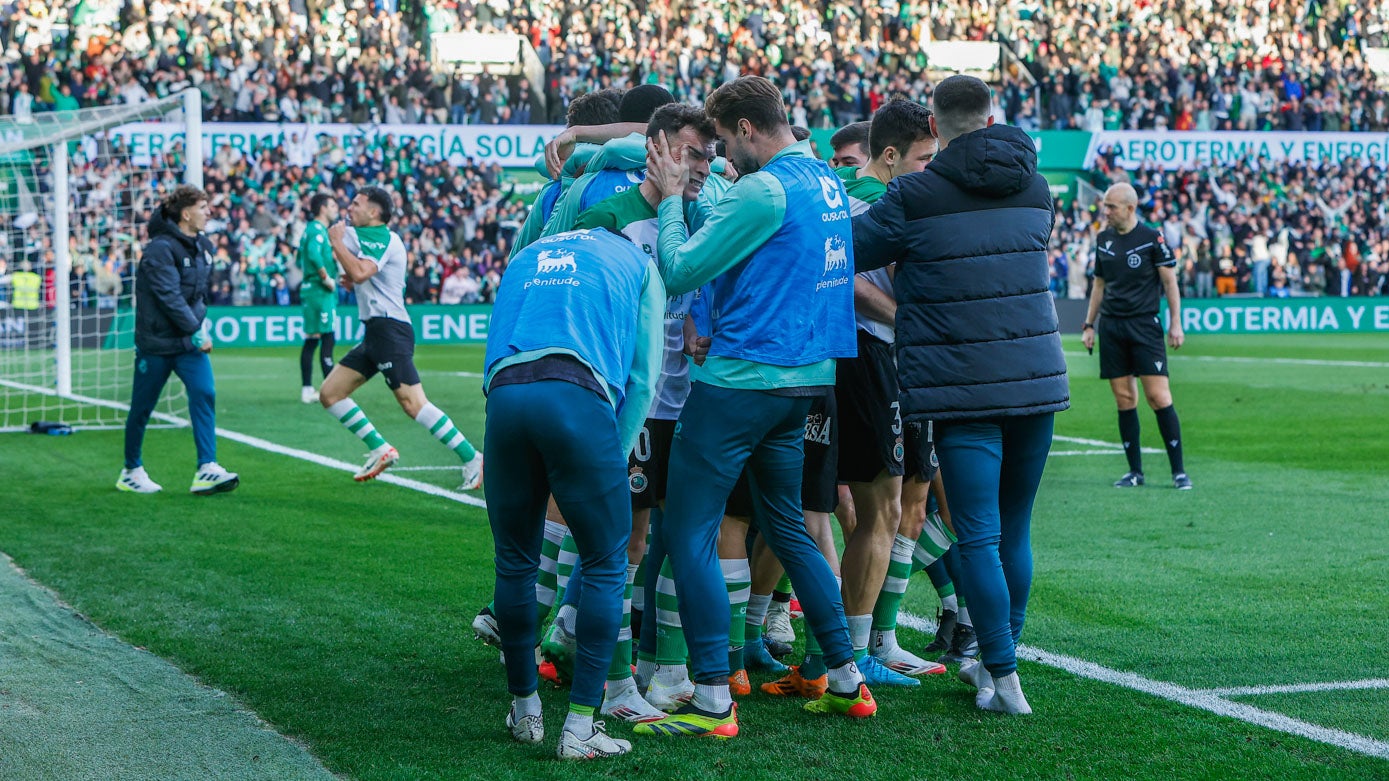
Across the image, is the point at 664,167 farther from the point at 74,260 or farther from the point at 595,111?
the point at 74,260

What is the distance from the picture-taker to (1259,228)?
1412 inches

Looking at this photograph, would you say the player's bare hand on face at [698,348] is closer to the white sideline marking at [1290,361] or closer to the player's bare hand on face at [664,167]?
the player's bare hand on face at [664,167]

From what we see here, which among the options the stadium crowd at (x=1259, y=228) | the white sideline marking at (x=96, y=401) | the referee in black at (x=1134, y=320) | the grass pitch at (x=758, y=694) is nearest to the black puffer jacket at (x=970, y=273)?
the grass pitch at (x=758, y=694)

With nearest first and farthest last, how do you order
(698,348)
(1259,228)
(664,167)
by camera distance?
(664,167) → (698,348) → (1259,228)

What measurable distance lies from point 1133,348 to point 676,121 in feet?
22.5

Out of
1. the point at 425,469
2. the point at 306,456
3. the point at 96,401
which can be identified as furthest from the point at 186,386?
the point at 96,401

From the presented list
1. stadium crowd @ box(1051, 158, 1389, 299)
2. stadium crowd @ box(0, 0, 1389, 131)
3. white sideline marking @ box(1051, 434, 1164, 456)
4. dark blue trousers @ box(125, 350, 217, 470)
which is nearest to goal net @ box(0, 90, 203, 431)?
dark blue trousers @ box(125, 350, 217, 470)

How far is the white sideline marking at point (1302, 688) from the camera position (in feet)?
16.8

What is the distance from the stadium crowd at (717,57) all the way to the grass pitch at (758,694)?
20.8m

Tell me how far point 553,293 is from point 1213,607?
3713 mm

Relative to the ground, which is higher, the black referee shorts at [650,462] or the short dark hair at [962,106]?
the short dark hair at [962,106]

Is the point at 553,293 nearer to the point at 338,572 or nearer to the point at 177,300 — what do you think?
the point at 338,572

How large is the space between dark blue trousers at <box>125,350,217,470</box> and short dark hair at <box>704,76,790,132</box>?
662cm

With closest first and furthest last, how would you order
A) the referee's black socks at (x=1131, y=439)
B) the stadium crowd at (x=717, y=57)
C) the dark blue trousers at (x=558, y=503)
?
the dark blue trousers at (x=558, y=503), the referee's black socks at (x=1131, y=439), the stadium crowd at (x=717, y=57)
